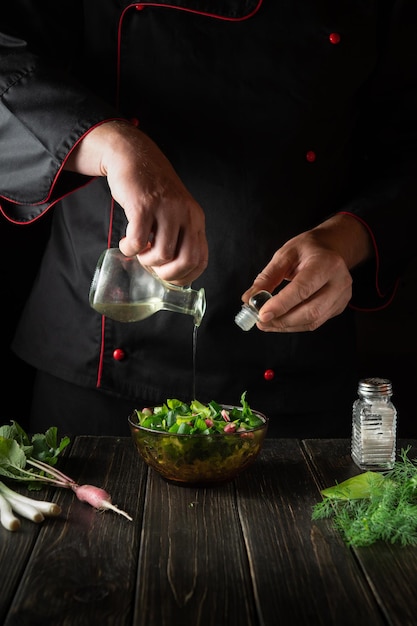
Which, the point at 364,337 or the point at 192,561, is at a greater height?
the point at 192,561

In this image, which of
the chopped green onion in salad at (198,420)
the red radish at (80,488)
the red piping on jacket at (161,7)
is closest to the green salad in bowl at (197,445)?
the chopped green onion in salad at (198,420)

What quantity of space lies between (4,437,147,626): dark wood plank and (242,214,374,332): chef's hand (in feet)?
1.22

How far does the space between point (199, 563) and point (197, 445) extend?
25 cm

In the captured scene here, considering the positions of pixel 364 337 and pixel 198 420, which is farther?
pixel 364 337

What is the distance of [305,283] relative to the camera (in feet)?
5.18

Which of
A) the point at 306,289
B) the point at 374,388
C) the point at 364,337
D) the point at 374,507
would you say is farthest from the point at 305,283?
the point at 364,337

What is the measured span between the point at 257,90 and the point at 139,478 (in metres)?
0.88

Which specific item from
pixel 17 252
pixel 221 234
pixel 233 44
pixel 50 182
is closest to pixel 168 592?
pixel 50 182

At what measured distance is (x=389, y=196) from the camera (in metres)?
1.92

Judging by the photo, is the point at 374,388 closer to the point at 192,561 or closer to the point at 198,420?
the point at 198,420

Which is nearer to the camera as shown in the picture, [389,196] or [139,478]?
[139,478]

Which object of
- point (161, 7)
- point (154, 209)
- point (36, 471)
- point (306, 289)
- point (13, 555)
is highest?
point (161, 7)

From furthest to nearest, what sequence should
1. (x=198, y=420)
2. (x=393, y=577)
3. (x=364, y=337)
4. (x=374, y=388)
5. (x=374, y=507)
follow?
(x=364, y=337) → (x=374, y=388) → (x=198, y=420) → (x=374, y=507) → (x=393, y=577)

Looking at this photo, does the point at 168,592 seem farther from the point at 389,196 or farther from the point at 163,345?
the point at 389,196
